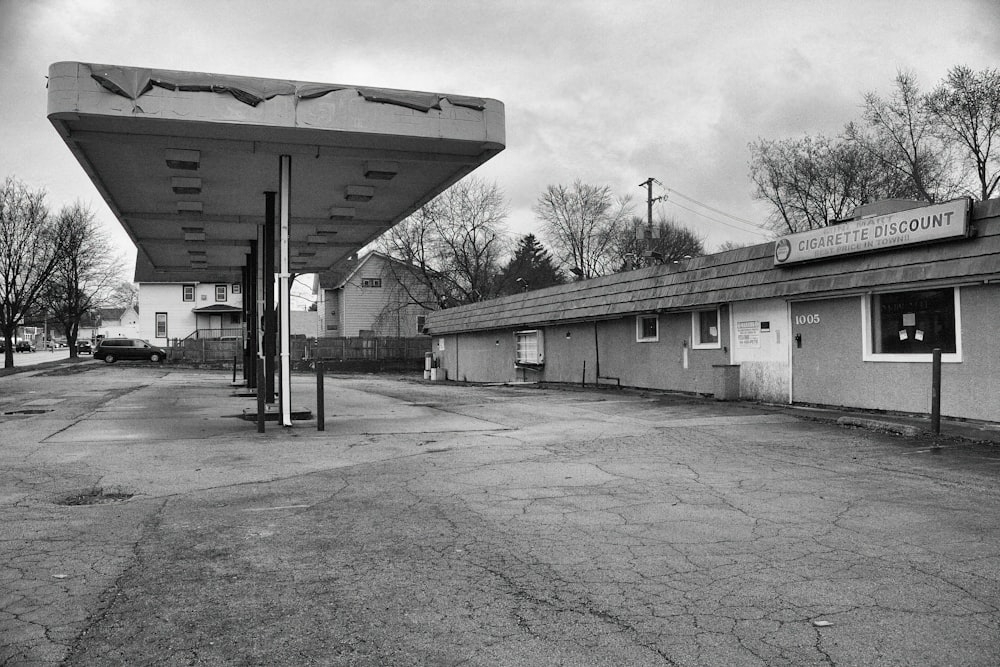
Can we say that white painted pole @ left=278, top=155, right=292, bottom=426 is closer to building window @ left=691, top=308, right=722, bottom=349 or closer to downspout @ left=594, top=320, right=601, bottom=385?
building window @ left=691, top=308, right=722, bottom=349

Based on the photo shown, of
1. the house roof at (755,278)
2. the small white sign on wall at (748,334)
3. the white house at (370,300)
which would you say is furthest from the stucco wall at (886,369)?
the white house at (370,300)

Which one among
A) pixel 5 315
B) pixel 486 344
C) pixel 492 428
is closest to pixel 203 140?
pixel 492 428

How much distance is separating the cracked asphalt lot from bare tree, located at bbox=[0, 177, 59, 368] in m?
29.0

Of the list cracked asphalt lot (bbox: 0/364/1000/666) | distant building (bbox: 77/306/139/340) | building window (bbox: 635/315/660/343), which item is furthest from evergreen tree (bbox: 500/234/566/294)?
distant building (bbox: 77/306/139/340)

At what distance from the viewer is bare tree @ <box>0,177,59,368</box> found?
114 feet

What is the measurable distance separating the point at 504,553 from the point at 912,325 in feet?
34.2

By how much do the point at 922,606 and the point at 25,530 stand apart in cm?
598

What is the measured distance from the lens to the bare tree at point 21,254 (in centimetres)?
3462

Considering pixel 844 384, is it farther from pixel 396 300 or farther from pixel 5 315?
pixel 396 300

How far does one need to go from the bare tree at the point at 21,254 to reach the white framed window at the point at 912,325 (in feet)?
115

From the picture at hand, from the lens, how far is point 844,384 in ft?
46.0

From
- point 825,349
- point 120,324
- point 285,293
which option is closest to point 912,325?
point 825,349

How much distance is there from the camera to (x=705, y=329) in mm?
18188

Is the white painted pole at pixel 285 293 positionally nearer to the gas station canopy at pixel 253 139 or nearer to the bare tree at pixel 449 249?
the gas station canopy at pixel 253 139
